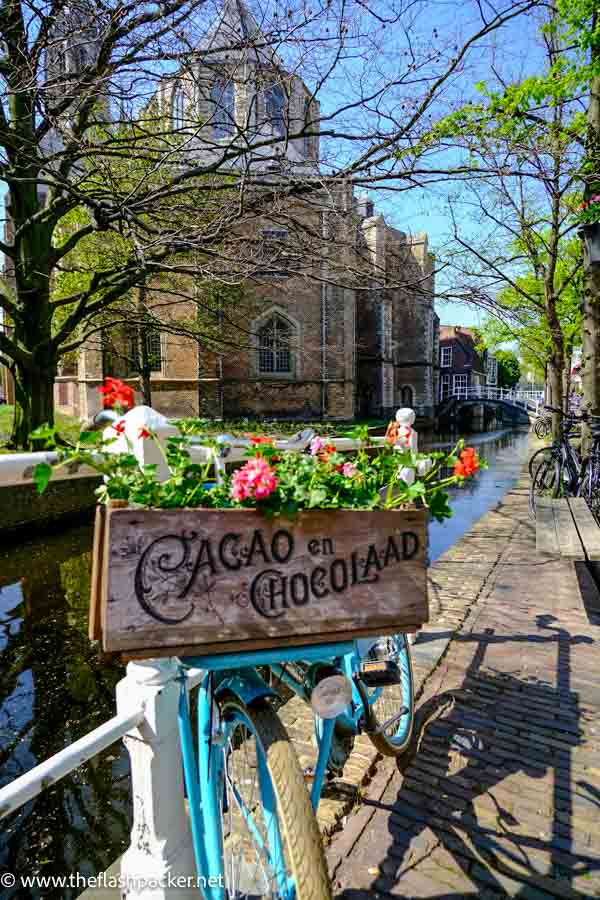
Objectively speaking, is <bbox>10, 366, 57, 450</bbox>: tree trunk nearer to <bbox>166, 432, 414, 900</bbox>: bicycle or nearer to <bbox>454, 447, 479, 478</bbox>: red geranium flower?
<bbox>166, 432, 414, 900</bbox>: bicycle

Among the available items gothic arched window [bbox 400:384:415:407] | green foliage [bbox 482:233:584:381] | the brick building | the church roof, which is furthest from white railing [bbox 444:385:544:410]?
the church roof

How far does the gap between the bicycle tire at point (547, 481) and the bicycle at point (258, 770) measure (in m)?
6.54

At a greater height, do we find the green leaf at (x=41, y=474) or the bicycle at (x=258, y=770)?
the green leaf at (x=41, y=474)

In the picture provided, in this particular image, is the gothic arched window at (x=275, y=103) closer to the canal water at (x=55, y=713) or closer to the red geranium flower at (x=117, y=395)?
the red geranium flower at (x=117, y=395)

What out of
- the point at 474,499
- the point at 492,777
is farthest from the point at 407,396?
the point at 492,777

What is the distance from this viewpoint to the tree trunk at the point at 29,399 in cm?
1002

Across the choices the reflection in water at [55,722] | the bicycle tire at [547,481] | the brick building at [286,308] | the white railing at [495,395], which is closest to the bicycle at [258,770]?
the reflection in water at [55,722]

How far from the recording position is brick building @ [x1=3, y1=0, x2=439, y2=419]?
215 inches

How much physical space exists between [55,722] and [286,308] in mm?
28140

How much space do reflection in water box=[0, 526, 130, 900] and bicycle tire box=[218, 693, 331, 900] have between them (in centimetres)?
153

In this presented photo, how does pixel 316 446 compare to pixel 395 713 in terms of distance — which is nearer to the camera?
pixel 316 446

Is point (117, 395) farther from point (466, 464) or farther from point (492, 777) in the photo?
point (492, 777)

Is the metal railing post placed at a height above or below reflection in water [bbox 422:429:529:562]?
above

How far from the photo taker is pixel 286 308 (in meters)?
30.3
